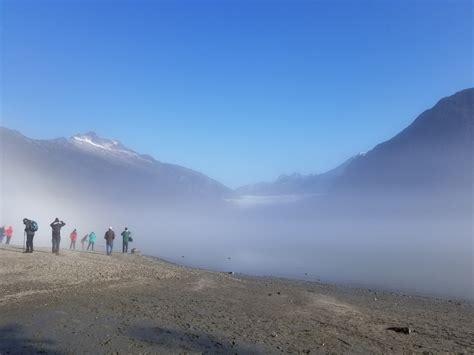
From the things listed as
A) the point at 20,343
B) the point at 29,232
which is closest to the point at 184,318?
the point at 20,343

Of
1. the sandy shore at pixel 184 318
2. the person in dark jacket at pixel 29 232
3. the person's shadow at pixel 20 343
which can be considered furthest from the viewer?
the person in dark jacket at pixel 29 232

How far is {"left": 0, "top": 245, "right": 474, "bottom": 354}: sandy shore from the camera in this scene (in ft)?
43.3

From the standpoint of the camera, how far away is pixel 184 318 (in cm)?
1630

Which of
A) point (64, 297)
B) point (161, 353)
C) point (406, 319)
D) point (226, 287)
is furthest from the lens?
point (226, 287)

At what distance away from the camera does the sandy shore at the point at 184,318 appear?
1321 centimetres

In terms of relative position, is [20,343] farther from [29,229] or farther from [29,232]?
[29,232]

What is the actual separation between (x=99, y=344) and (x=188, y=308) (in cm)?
582

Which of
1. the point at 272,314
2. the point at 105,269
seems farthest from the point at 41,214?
the point at 272,314

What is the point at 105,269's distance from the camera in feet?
86.9

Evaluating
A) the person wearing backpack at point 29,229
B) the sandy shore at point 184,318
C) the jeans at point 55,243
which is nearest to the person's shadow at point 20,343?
the sandy shore at point 184,318

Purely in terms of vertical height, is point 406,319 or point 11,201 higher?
point 11,201

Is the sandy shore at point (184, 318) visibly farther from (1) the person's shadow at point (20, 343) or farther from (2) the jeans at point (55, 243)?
(2) the jeans at point (55, 243)

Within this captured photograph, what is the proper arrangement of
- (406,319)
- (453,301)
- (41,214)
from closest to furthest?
(406,319) → (453,301) → (41,214)

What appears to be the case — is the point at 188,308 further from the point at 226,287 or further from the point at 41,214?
the point at 41,214
